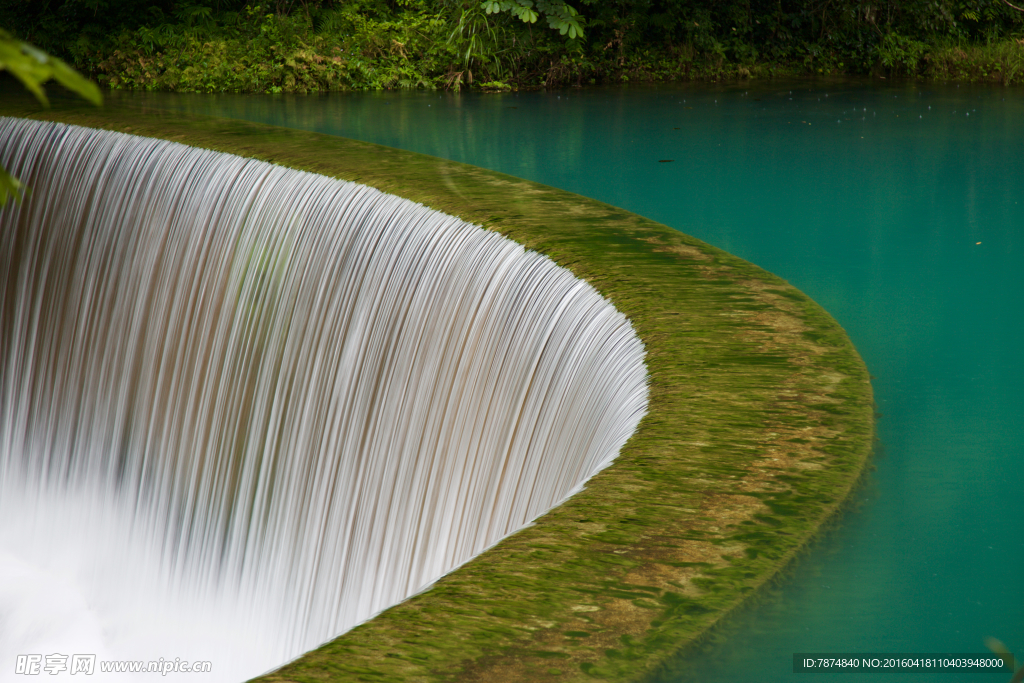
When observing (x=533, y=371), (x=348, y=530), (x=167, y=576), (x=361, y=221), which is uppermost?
(x=361, y=221)

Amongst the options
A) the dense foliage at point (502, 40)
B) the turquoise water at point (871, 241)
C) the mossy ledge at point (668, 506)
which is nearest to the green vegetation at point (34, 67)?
the mossy ledge at point (668, 506)

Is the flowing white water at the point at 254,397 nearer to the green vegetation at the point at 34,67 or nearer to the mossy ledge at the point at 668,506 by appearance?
the mossy ledge at the point at 668,506

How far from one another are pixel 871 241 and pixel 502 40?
7.86 meters

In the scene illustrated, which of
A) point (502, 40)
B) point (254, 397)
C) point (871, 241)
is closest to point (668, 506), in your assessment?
point (254, 397)

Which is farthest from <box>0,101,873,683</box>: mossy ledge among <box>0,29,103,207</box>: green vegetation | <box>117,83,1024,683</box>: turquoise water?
<box>0,29,103,207</box>: green vegetation

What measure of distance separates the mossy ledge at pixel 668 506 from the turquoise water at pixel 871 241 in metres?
0.13

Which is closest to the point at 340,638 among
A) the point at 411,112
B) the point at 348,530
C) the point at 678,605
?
the point at 678,605

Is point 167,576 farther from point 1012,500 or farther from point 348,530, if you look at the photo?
point 1012,500

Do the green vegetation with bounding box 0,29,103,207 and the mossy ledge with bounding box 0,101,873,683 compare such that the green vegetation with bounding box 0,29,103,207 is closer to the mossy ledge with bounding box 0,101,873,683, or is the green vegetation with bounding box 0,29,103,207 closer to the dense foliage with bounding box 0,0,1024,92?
the mossy ledge with bounding box 0,101,873,683

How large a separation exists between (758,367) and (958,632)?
4.17 feet

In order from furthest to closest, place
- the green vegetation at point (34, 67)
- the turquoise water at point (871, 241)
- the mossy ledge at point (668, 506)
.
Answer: the turquoise water at point (871, 241) → the mossy ledge at point (668, 506) → the green vegetation at point (34, 67)

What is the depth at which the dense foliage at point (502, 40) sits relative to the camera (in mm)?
12562

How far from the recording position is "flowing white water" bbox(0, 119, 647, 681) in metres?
4.21

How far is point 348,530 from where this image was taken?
4.83 metres
